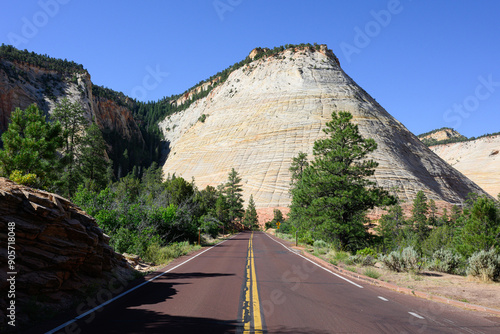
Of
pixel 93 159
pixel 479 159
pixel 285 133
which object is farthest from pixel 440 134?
pixel 93 159

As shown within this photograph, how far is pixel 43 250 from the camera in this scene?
6453 millimetres

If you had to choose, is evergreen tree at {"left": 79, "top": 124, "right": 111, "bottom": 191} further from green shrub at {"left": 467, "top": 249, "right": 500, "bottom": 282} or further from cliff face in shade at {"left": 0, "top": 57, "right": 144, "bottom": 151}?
green shrub at {"left": 467, "top": 249, "right": 500, "bottom": 282}

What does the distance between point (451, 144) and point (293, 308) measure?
154 meters

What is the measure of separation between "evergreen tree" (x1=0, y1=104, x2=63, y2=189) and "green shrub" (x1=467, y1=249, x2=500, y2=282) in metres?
23.3

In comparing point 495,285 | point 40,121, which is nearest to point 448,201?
point 495,285

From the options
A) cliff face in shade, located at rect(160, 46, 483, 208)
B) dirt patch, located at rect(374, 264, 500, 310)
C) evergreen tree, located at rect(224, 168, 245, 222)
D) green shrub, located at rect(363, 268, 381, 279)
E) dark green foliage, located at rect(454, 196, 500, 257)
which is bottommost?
green shrub, located at rect(363, 268, 381, 279)

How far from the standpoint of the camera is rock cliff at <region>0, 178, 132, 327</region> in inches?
224

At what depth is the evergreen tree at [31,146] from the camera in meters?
20.3

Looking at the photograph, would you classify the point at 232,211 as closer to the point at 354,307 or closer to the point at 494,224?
the point at 494,224

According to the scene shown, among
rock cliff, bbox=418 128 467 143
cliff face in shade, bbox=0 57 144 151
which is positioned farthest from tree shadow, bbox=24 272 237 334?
rock cliff, bbox=418 128 467 143

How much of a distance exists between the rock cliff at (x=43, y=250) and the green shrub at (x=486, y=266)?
11.2 metres

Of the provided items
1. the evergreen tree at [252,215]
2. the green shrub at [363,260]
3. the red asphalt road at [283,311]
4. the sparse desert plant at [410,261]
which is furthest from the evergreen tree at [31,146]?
the evergreen tree at [252,215]

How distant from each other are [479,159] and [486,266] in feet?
416

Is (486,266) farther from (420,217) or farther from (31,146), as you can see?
(420,217)
